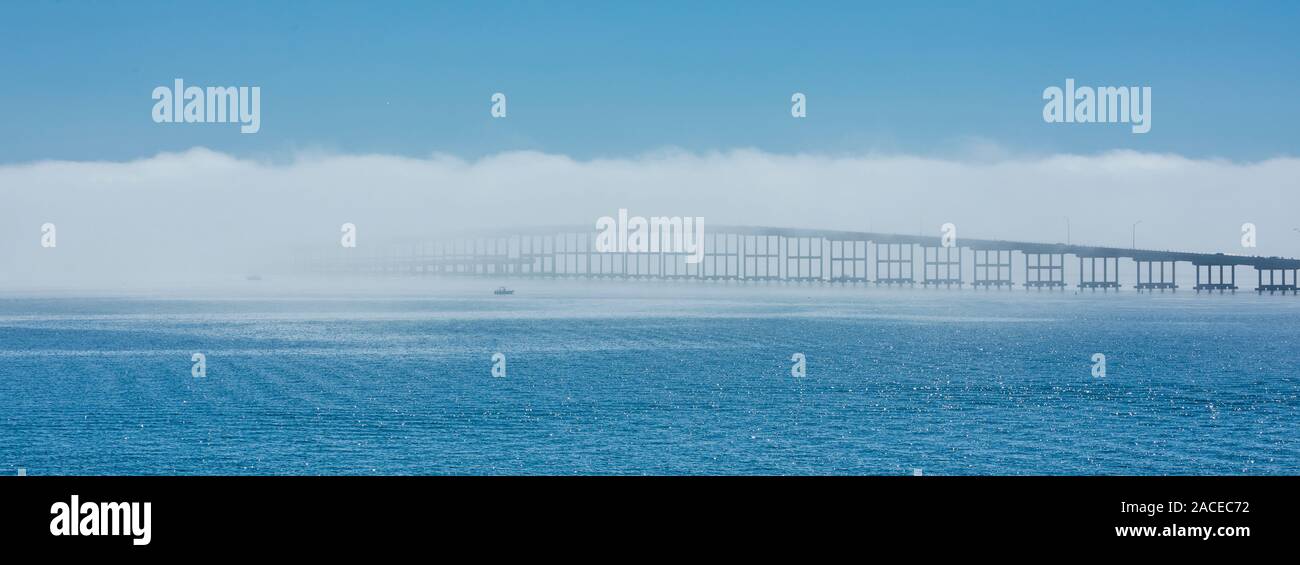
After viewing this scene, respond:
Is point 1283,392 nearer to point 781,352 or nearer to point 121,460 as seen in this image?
point 781,352

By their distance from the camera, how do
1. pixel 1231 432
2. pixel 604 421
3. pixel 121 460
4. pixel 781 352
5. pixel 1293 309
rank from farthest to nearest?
pixel 1293 309 < pixel 781 352 < pixel 604 421 < pixel 1231 432 < pixel 121 460
